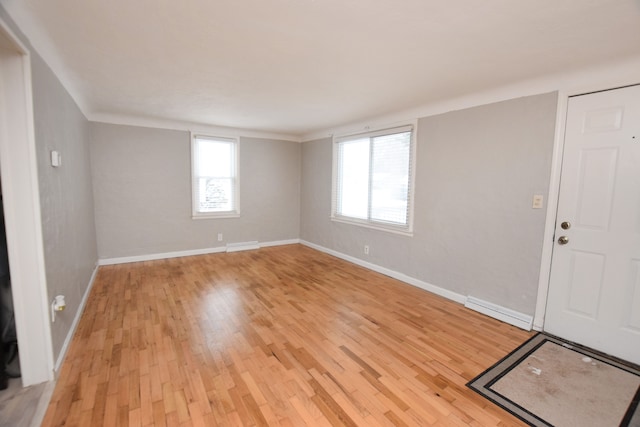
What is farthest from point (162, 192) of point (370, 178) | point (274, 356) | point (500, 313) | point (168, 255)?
point (500, 313)

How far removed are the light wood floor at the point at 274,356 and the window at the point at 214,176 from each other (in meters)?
1.79

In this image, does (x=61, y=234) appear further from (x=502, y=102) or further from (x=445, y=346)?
(x=502, y=102)

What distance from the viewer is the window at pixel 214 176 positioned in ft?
17.0

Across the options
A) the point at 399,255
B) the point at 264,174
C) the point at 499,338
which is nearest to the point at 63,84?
the point at 264,174

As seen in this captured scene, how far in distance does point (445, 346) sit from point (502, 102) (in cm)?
243

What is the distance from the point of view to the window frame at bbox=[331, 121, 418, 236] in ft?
12.6

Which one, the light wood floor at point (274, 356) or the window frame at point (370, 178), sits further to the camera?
the window frame at point (370, 178)

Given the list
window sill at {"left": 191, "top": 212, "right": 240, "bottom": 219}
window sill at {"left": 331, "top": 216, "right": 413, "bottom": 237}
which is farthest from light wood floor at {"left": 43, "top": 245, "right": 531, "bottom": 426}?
window sill at {"left": 191, "top": 212, "right": 240, "bottom": 219}

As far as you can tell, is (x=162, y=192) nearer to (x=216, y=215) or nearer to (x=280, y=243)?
(x=216, y=215)

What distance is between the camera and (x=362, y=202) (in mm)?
4789

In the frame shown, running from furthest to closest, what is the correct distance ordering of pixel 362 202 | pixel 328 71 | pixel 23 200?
→ pixel 362 202, pixel 328 71, pixel 23 200

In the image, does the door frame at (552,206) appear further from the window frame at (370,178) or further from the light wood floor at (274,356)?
the window frame at (370,178)

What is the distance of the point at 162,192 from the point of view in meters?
4.89

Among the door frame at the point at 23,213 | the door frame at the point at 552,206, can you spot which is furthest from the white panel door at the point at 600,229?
the door frame at the point at 23,213
